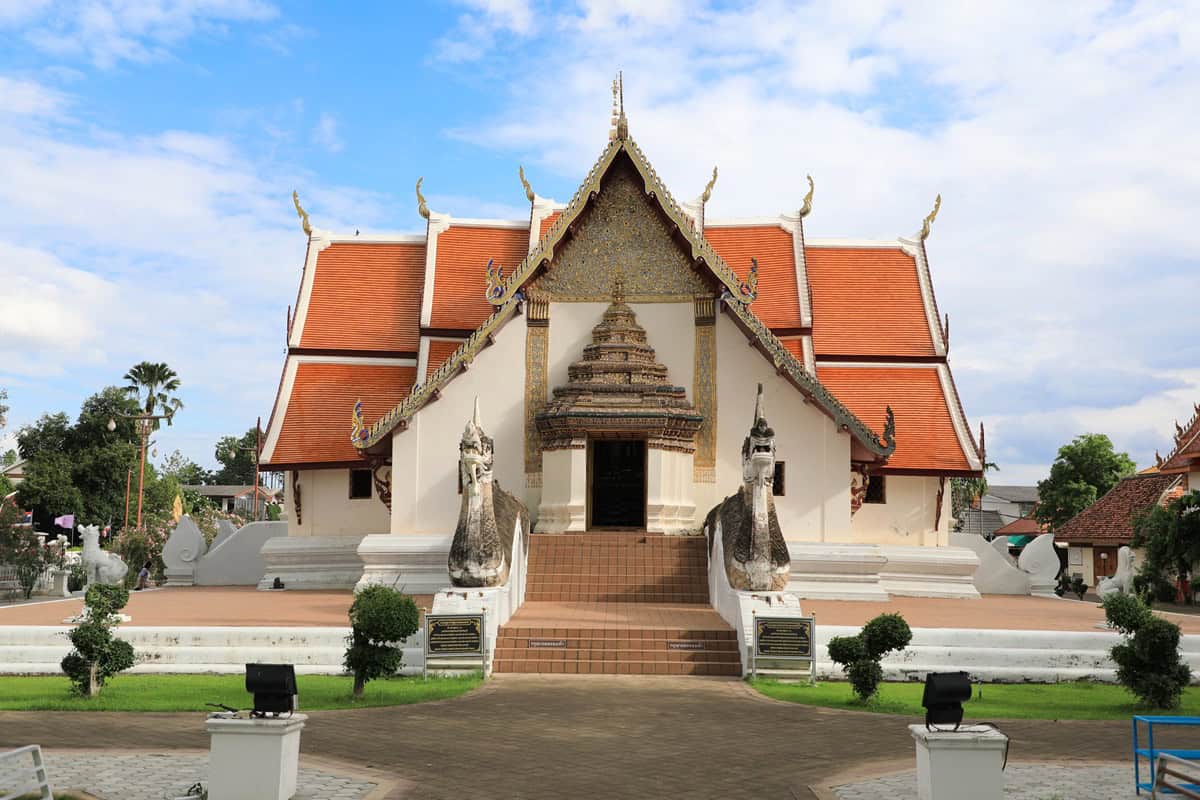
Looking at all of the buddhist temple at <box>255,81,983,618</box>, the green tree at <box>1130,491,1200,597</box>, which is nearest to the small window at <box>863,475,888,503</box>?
the buddhist temple at <box>255,81,983,618</box>

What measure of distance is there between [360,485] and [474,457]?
7098 millimetres

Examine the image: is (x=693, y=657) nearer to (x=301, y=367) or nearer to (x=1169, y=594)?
(x=301, y=367)

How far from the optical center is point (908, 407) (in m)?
19.6

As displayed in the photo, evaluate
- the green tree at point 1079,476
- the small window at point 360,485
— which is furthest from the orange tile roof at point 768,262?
the green tree at point 1079,476

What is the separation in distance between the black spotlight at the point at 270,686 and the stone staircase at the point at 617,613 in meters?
5.66

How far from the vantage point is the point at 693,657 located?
11898mm

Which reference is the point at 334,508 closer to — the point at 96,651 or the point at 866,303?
the point at 866,303

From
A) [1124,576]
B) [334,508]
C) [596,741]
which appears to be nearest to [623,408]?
[334,508]

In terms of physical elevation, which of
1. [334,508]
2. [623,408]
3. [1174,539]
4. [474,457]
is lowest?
[1174,539]

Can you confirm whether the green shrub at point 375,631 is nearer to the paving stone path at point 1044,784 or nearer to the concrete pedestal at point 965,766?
the paving stone path at point 1044,784

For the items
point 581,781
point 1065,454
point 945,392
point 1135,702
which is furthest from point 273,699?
point 1065,454

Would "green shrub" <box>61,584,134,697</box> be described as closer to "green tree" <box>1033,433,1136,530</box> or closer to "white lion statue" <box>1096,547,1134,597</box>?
"white lion statue" <box>1096,547,1134,597</box>

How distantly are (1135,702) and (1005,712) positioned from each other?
138 cm

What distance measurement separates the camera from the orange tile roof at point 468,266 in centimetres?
1998
